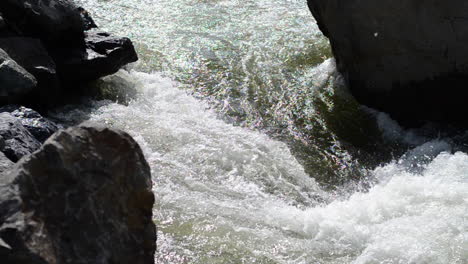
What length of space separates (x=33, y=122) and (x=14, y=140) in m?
0.95

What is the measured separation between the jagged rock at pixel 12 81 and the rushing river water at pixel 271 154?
2.47ft

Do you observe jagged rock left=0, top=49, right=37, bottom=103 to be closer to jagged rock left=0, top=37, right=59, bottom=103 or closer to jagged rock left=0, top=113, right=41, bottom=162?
jagged rock left=0, top=37, right=59, bottom=103

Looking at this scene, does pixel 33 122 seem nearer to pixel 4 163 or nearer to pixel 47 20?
pixel 4 163

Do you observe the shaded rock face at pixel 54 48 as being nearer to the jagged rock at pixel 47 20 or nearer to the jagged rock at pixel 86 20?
the jagged rock at pixel 47 20

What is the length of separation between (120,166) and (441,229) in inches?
111

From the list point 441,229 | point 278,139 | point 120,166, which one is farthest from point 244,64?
point 120,166

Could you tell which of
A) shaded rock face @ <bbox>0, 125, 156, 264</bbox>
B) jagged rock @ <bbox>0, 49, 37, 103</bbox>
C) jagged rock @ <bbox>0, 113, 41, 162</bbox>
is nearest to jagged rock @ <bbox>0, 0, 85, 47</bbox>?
jagged rock @ <bbox>0, 49, 37, 103</bbox>

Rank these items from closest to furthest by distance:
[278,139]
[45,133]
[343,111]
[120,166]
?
[120,166], [45,133], [278,139], [343,111]

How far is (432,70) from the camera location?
690cm

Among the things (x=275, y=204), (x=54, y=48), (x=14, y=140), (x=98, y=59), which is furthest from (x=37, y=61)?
(x=275, y=204)

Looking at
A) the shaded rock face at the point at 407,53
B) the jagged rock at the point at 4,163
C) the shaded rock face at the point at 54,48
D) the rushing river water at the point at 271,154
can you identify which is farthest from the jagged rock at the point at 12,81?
the shaded rock face at the point at 407,53

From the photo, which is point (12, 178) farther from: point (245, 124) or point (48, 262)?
point (245, 124)

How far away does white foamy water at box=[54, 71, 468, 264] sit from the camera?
15.8 ft

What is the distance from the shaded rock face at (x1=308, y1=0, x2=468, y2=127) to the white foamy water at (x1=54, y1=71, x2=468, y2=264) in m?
0.64
